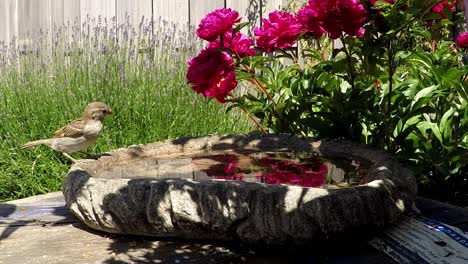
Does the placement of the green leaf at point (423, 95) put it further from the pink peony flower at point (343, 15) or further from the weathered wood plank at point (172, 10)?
the weathered wood plank at point (172, 10)

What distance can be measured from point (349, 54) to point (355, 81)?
0.32 m

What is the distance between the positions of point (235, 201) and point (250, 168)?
0.65 m

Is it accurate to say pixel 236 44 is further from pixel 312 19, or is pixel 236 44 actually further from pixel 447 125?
pixel 447 125

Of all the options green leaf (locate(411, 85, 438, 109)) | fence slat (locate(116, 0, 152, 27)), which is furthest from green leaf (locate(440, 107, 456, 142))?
fence slat (locate(116, 0, 152, 27))

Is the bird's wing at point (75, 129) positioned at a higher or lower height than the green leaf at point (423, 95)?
lower

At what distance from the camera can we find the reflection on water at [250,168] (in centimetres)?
348

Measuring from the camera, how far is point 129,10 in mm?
7742

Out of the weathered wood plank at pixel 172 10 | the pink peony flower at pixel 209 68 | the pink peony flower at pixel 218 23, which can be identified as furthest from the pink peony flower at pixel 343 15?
the weathered wood plank at pixel 172 10

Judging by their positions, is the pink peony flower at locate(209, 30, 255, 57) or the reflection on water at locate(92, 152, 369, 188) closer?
the reflection on water at locate(92, 152, 369, 188)

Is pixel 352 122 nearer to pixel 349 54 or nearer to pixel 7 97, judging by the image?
pixel 349 54

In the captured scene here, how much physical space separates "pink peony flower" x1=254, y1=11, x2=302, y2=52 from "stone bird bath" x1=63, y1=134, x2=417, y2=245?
0.83m

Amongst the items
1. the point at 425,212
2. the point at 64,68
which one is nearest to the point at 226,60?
the point at 425,212

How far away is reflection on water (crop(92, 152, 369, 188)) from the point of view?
348cm

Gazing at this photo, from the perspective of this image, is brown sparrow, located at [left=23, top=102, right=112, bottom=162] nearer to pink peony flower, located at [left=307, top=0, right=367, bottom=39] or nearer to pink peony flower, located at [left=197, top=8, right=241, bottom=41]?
pink peony flower, located at [left=197, top=8, right=241, bottom=41]
